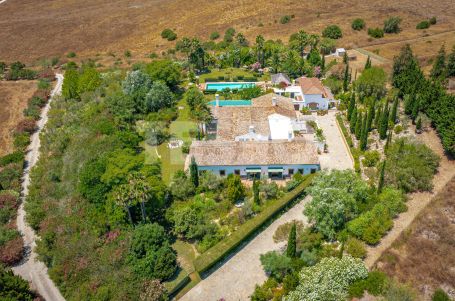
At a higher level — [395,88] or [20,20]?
[20,20]

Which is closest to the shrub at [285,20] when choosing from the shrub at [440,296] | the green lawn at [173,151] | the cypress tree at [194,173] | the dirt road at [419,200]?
the green lawn at [173,151]

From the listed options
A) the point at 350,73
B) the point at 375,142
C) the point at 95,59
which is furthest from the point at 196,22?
the point at 375,142

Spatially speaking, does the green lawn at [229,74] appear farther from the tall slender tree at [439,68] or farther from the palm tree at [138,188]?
the palm tree at [138,188]

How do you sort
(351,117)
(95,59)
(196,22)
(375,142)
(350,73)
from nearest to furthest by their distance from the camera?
1. (375,142)
2. (351,117)
3. (350,73)
4. (95,59)
5. (196,22)

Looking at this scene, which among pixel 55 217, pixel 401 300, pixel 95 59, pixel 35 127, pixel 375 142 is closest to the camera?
pixel 401 300

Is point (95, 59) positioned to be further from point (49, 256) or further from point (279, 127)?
point (49, 256)

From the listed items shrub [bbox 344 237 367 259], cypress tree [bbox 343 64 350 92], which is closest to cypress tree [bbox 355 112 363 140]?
cypress tree [bbox 343 64 350 92]

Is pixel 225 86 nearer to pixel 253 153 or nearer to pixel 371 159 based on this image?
pixel 253 153
